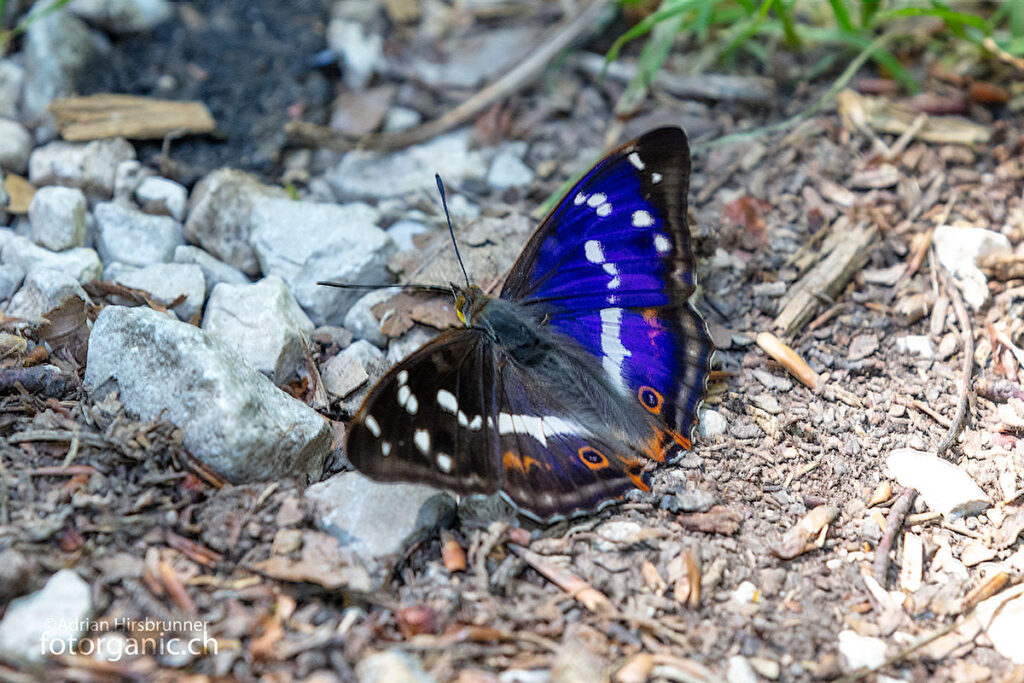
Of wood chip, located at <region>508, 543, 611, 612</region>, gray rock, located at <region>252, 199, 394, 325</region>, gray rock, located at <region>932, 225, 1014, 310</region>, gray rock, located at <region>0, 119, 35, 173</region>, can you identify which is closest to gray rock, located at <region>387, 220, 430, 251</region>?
gray rock, located at <region>252, 199, 394, 325</region>

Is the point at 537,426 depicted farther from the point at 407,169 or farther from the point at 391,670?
the point at 407,169

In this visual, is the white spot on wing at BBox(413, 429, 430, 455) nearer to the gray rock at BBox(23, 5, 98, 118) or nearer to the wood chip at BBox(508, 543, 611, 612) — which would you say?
the wood chip at BBox(508, 543, 611, 612)

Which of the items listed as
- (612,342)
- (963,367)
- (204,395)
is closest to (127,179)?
(204,395)

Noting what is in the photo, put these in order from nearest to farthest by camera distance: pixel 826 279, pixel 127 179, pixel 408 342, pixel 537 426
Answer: pixel 537 426 → pixel 408 342 → pixel 826 279 → pixel 127 179

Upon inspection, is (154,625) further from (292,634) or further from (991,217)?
(991,217)

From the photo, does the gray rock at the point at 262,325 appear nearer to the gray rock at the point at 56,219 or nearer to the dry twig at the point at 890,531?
the gray rock at the point at 56,219

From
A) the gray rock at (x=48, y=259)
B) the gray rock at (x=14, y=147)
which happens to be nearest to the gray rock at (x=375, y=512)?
the gray rock at (x=48, y=259)
